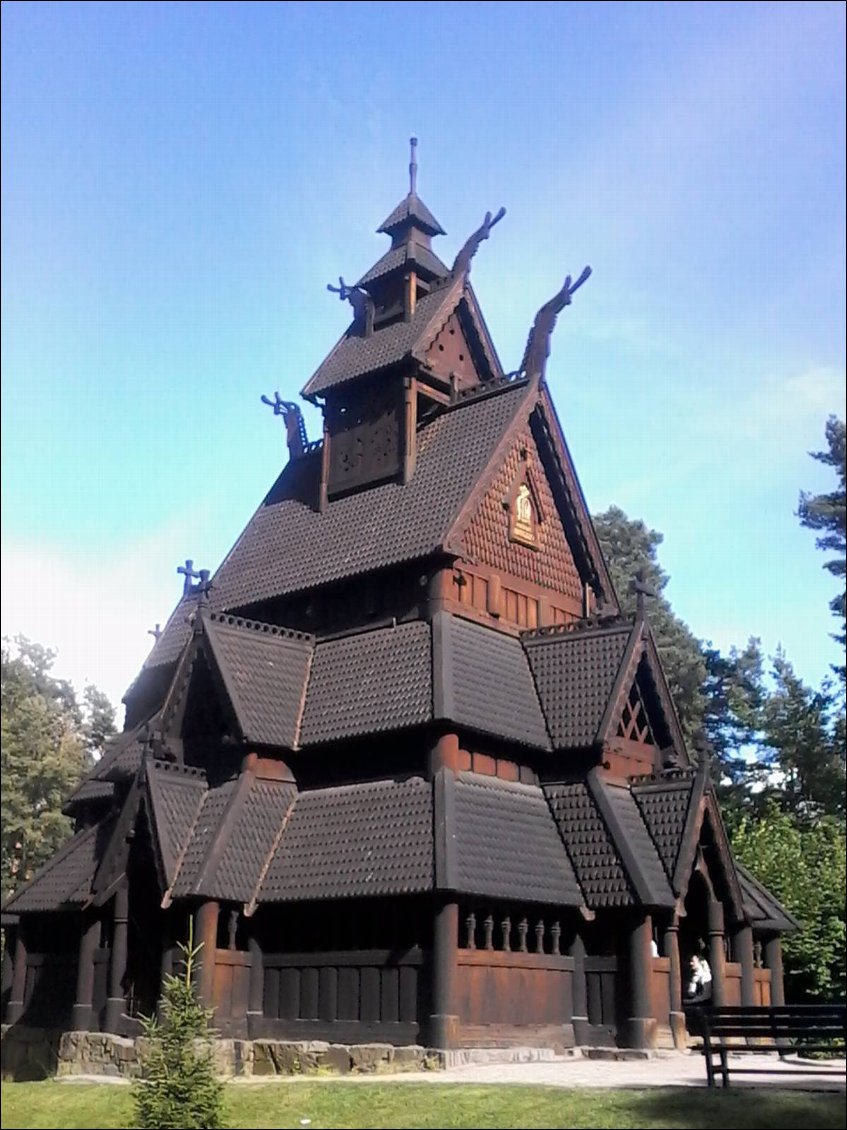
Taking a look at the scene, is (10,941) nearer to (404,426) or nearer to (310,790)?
(310,790)

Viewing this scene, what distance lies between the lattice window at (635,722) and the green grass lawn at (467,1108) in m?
9.62

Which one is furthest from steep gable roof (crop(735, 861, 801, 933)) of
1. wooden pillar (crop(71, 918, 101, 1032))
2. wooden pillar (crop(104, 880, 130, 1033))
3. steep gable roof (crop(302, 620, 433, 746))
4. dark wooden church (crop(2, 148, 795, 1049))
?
wooden pillar (crop(71, 918, 101, 1032))

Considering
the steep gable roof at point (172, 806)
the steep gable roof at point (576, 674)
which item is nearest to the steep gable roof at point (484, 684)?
the steep gable roof at point (576, 674)

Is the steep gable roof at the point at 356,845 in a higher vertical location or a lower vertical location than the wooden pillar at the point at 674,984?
higher

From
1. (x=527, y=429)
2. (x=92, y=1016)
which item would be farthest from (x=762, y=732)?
(x=92, y=1016)

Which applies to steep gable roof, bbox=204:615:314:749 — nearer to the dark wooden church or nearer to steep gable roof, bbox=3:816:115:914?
the dark wooden church

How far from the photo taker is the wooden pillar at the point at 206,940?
66.2 feet

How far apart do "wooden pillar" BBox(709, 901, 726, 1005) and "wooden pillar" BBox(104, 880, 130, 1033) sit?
34.0 feet

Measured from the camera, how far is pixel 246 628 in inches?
964

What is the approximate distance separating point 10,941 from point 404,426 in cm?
1374

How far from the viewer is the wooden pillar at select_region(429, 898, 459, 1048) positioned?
18.8 meters

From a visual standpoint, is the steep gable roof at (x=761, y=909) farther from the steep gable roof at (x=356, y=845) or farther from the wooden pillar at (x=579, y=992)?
the steep gable roof at (x=356, y=845)

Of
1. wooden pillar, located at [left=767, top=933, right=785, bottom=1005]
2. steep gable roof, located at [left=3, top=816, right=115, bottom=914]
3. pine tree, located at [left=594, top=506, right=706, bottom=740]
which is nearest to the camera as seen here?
steep gable roof, located at [left=3, top=816, right=115, bottom=914]

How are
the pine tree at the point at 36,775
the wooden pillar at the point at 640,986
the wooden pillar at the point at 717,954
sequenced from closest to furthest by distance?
the wooden pillar at the point at 640,986, the wooden pillar at the point at 717,954, the pine tree at the point at 36,775
